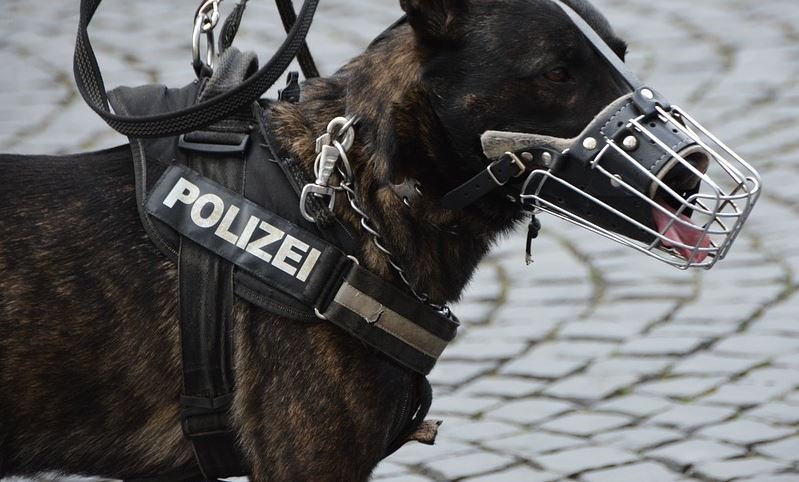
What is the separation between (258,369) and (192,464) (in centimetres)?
35

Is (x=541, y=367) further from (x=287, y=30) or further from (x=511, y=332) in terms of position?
(x=287, y=30)

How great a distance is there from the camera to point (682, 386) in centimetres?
461

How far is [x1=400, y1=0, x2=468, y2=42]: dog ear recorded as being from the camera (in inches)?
108

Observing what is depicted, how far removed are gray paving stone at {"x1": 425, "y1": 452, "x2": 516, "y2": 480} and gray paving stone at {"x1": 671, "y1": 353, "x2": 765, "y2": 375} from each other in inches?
34.0

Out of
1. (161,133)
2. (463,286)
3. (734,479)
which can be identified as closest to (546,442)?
(734,479)

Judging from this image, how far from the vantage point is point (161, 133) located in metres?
2.87

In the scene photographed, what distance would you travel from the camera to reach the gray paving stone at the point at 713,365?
4695mm

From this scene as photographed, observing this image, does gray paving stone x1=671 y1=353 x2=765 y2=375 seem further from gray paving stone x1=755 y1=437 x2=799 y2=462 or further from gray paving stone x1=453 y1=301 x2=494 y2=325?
gray paving stone x1=453 y1=301 x2=494 y2=325

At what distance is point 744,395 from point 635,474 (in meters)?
0.69

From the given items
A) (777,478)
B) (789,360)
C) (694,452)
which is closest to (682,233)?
(777,478)

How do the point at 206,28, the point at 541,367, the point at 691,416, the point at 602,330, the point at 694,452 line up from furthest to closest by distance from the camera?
the point at 602,330 → the point at 541,367 → the point at 691,416 → the point at 694,452 → the point at 206,28

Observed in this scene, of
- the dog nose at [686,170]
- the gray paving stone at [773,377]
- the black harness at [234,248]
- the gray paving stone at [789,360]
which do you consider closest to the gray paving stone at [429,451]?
the gray paving stone at [773,377]

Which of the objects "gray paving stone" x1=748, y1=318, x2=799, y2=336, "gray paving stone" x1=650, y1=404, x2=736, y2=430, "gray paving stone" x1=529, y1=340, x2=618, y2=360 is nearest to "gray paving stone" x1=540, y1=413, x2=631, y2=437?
"gray paving stone" x1=650, y1=404, x2=736, y2=430

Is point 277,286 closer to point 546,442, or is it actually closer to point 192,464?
point 192,464
